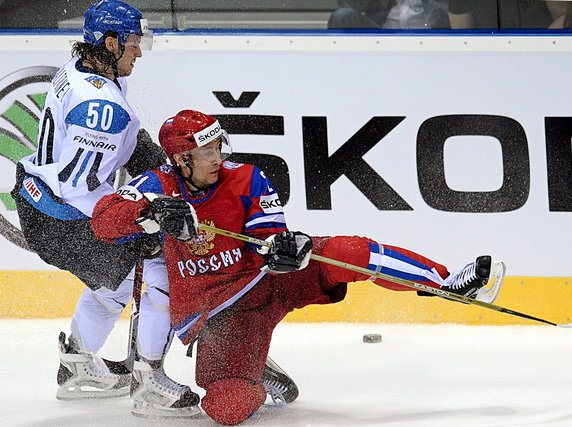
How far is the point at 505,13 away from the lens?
14.2 feet

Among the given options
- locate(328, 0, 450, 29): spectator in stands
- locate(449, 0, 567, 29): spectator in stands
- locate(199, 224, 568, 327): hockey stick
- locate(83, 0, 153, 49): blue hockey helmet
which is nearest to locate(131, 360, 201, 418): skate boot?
locate(199, 224, 568, 327): hockey stick

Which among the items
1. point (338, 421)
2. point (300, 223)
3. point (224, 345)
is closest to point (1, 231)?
point (300, 223)

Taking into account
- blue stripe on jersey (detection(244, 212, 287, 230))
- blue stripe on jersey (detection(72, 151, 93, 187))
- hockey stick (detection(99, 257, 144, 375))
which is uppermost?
blue stripe on jersey (detection(72, 151, 93, 187))

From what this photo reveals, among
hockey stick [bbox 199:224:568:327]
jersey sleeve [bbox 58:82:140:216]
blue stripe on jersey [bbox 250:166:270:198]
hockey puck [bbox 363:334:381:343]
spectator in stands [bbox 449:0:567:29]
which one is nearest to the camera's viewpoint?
hockey stick [bbox 199:224:568:327]

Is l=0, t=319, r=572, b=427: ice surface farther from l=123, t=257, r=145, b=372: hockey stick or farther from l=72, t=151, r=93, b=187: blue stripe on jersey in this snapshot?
l=72, t=151, r=93, b=187: blue stripe on jersey

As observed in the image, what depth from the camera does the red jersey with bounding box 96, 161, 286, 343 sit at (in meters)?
2.90

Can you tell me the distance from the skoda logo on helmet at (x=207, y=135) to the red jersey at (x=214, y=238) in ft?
0.38

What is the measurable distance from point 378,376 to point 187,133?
1.15m

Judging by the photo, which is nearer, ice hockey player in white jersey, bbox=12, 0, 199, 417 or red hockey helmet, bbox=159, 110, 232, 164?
red hockey helmet, bbox=159, 110, 232, 164

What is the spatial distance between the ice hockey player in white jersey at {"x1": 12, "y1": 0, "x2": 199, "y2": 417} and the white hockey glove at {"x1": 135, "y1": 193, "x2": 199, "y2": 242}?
0.23 m

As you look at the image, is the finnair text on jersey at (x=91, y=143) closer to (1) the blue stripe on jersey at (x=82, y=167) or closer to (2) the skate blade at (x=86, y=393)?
(1) the blue stripe on jersey at (x=82, y=167)

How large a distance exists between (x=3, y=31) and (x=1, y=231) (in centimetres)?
85

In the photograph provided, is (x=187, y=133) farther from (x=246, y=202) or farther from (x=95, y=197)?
(x=95, y=197)

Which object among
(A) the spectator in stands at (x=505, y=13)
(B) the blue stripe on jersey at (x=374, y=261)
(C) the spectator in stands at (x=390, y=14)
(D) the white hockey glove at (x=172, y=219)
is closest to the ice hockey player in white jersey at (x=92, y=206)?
(D) the white hockey glove at (x=172, y=219)
